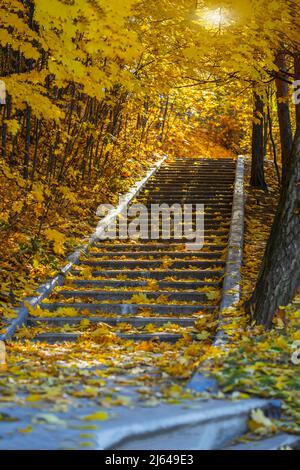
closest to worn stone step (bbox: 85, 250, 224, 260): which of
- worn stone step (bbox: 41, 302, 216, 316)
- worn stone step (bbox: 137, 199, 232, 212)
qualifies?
worn stone step (bbox: 41, 302, 216, 316)

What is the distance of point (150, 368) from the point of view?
5.18 meters

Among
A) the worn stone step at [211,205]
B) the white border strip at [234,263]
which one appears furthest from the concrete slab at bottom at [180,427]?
the worn stone step at [211,205]

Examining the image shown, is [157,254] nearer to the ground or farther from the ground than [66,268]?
farther from the ground

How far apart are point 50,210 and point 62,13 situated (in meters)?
5.59

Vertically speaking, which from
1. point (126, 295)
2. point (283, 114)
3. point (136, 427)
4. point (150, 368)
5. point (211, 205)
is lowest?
point (150, 368)

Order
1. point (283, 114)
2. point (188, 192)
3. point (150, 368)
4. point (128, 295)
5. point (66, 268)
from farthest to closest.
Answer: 1. point (188, 192)
2. point (283, 114)
3. point (66, 268)
4. point (128, 295)
5. point (150, 368)

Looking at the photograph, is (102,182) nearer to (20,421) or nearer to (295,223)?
(295,223)

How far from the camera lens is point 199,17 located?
8.61m

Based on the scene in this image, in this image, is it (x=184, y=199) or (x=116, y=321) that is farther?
(x=184, y=199)

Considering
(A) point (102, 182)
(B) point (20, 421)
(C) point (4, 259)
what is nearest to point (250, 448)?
(B) point (20, 421)

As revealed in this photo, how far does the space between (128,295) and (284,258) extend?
288 centimetres

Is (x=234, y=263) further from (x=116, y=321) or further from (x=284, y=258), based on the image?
(x=284, y=258)

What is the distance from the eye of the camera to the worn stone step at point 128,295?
26.7 feet

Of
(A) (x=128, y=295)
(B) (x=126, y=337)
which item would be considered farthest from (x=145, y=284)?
(B) (x=126, y=337)
